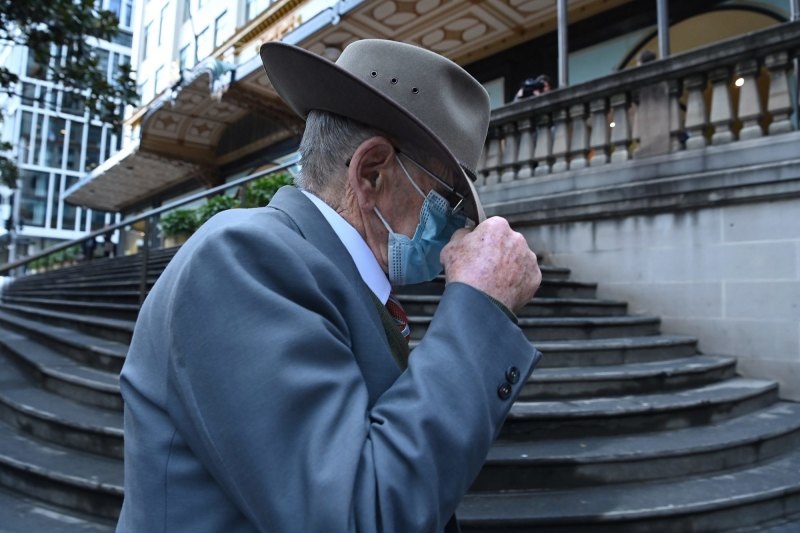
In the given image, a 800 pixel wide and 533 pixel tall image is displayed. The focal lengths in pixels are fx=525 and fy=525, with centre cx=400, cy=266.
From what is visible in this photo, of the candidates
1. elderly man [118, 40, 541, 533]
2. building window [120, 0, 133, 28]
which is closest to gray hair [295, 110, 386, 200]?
elderly man [118, 40, 541, 533]

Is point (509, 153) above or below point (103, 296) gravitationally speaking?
above

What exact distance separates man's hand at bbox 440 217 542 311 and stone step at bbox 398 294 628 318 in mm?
3551

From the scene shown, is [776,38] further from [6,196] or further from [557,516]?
[6,196]

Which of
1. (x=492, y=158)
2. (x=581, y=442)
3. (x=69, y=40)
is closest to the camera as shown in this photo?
(x=581, y=442)

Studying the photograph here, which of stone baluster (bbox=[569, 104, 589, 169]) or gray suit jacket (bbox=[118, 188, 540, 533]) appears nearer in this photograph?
gray suit jacket (bbox=[118, 188, 540, 533])

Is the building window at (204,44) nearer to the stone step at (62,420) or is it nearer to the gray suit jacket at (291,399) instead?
the stone step at (62,420)

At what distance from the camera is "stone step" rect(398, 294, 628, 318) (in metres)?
4.79

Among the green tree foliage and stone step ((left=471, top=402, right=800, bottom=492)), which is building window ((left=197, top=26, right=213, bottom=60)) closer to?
the green tree foliage

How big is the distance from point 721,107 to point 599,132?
4.30 feet

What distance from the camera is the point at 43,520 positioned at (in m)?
3.07

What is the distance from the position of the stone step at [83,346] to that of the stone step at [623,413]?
331 cm

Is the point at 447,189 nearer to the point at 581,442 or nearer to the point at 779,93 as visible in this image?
the point at 581,442

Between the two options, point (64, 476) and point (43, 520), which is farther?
point (64, 476)

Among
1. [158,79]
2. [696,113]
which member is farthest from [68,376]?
[158,79]
